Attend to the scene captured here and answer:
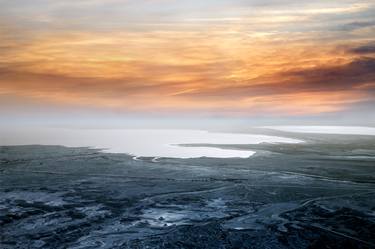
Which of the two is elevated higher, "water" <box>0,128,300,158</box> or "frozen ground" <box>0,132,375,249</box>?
"water" <box>0,128,300,158</box>

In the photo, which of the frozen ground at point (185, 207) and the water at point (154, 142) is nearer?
the frozen ground at point (185, 207)

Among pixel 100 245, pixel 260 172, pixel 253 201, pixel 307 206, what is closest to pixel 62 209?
pixel 100 245

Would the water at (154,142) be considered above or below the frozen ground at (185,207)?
above

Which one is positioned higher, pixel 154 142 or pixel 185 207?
pixel 154 142

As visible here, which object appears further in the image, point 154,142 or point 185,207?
point 154,142

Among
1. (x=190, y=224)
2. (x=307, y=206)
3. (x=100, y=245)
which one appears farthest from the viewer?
(x=307, y=206)

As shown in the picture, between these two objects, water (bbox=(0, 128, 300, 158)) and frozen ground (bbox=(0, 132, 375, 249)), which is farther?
water (bbox=(0, 128, 300, 158))

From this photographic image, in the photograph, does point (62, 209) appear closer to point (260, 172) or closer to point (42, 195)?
point (42, 195)

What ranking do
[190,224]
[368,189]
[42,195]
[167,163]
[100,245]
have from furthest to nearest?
[167,163], [368,189], [42,195], [190,224], [100,245]
